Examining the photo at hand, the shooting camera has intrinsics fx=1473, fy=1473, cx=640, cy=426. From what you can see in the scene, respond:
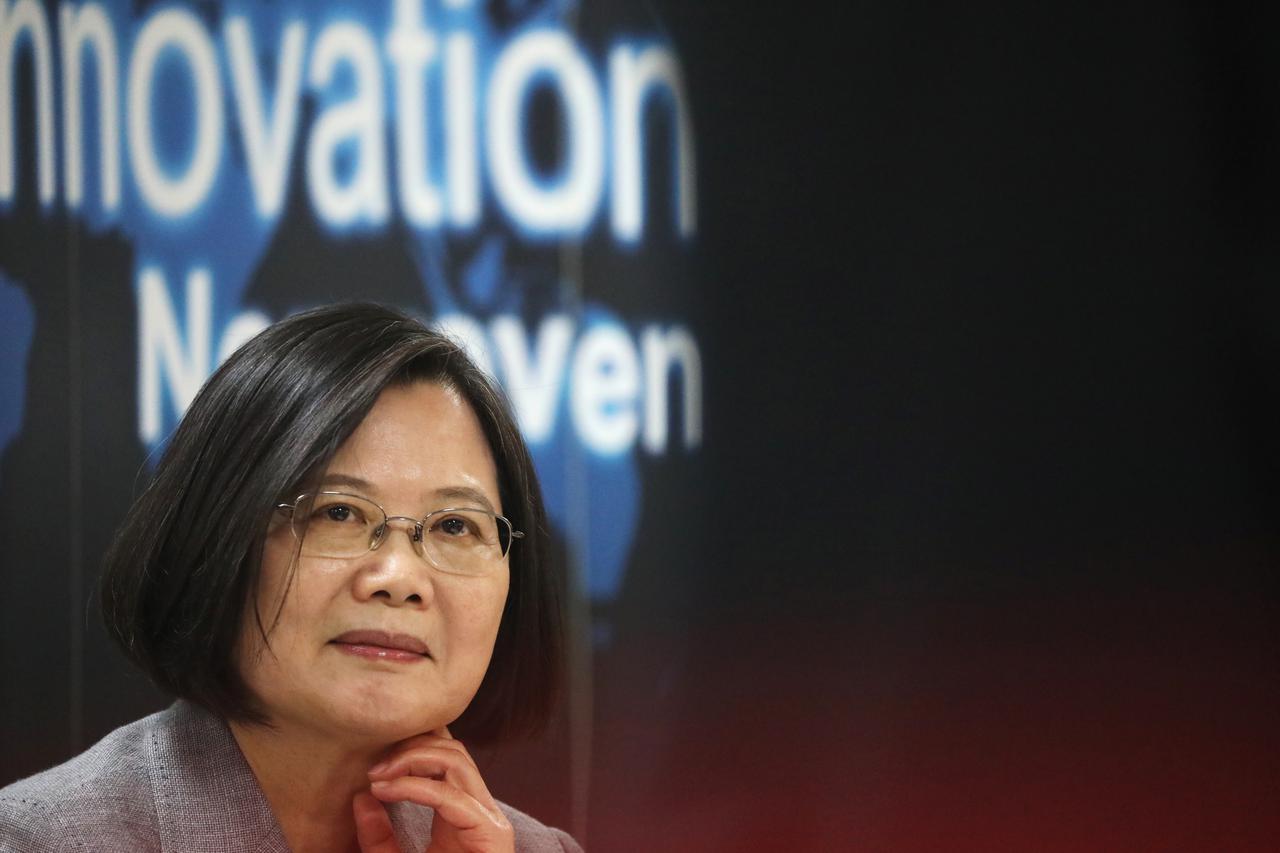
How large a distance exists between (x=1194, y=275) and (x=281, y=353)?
7.34 ft

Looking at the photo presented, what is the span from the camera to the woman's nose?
4.52 feet

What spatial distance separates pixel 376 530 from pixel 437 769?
268 mm

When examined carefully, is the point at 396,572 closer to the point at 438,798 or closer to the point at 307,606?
the point at 307,606

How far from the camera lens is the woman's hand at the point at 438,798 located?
1462 mm

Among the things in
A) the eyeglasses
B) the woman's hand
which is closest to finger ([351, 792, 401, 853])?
the woman's hand

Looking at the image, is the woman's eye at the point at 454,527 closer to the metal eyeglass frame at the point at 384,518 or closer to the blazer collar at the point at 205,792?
the metal eyeglass frame at the point at 384,518

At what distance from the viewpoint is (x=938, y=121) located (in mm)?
3068

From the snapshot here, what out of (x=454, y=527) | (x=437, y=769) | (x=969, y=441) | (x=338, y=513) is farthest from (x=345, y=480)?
(x=969, y=441)

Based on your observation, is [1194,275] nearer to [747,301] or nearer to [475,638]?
[747,301]

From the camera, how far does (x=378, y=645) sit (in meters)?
1.39

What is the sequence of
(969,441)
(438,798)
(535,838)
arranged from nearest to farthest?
(438,798) → (535,838) → (969,441)

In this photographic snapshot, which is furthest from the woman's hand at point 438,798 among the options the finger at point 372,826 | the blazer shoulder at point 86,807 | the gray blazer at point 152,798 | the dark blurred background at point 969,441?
the dark blurred background at point 969,441

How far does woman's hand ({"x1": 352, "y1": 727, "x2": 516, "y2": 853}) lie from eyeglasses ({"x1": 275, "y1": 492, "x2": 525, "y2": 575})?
193 mm

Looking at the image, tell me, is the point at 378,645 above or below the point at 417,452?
below
